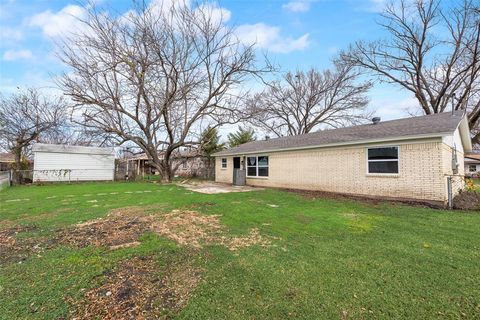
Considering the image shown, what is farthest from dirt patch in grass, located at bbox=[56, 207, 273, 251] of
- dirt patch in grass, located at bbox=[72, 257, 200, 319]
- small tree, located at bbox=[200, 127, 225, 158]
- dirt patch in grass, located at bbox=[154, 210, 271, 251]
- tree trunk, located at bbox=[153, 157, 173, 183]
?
small tree, located at bbox=[200, 127, 225, 158]

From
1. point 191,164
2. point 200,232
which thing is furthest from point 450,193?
point 191,164

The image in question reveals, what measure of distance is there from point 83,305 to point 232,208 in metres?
5.08

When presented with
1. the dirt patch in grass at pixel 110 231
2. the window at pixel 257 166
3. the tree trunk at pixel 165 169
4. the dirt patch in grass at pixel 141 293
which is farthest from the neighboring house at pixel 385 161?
the tree trunk at pixel 165 169

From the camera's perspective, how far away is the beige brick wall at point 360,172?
8.02m

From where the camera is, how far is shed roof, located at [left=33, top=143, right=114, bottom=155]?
59.9 feet

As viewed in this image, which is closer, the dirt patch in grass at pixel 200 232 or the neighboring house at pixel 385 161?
the dirt patch in grass at pixel 200 232

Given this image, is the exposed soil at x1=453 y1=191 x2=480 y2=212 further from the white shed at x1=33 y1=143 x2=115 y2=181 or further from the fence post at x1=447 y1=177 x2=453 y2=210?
the white shed at x1=33 y1=143 x2=115 y2=181

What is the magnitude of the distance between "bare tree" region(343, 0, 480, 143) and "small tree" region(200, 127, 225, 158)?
46.3 feet

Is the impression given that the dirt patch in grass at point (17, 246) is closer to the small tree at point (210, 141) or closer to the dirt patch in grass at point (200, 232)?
the dirt patch in grass at point (200, 232)

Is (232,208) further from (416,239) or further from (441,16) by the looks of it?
(441,16)

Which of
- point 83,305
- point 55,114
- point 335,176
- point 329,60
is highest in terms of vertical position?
point 329,60

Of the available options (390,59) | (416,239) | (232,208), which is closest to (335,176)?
(232,208)

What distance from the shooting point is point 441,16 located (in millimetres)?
17844

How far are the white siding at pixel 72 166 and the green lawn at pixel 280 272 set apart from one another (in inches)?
616
